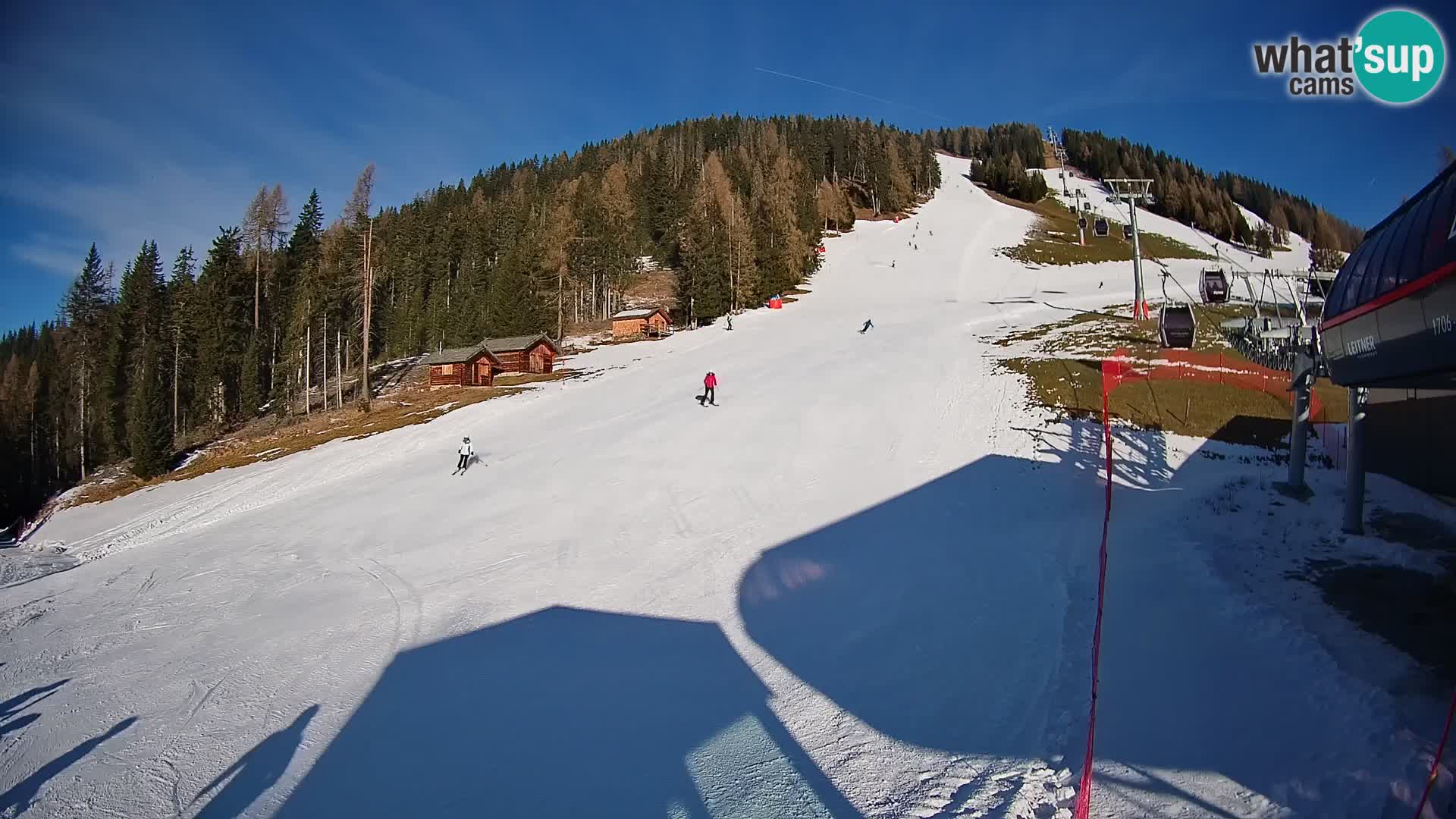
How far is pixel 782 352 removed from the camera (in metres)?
37.8

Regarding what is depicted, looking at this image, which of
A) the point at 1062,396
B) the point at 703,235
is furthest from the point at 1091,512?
the point at 703,235

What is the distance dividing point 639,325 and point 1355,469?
4871 cm

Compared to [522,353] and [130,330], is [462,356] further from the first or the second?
[130,330]

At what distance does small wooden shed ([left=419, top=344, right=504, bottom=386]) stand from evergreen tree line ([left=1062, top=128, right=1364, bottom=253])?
83517 millimetres

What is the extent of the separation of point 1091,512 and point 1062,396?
31.1 ft

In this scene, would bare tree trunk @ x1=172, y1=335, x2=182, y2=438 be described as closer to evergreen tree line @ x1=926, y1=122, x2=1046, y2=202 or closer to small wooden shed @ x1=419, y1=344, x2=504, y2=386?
small wooden shed @ x1=419, y1=344, x2=504, y2=386

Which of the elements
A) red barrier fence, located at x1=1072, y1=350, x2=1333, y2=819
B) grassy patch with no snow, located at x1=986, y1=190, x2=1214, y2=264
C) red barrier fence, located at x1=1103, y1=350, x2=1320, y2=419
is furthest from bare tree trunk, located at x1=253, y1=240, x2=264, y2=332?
grassy patch with no snow, located at x1=986, y1=190, x2=1214, y2=264

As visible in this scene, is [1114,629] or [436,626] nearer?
[1114,629]

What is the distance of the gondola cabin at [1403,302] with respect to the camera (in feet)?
20.7

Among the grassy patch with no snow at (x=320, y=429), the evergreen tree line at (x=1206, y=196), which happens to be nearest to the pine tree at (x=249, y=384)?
the grassy patch with no snow at (x=320, y=429)

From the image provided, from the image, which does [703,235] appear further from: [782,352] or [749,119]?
[749,119]

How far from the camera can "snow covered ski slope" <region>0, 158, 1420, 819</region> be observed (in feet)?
19.3

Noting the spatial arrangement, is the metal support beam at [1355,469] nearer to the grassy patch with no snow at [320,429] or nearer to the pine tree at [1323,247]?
the grassy patch with no snow at [320,429]

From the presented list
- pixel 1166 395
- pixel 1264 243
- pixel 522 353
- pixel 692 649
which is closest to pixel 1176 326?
pixel 1166 395
